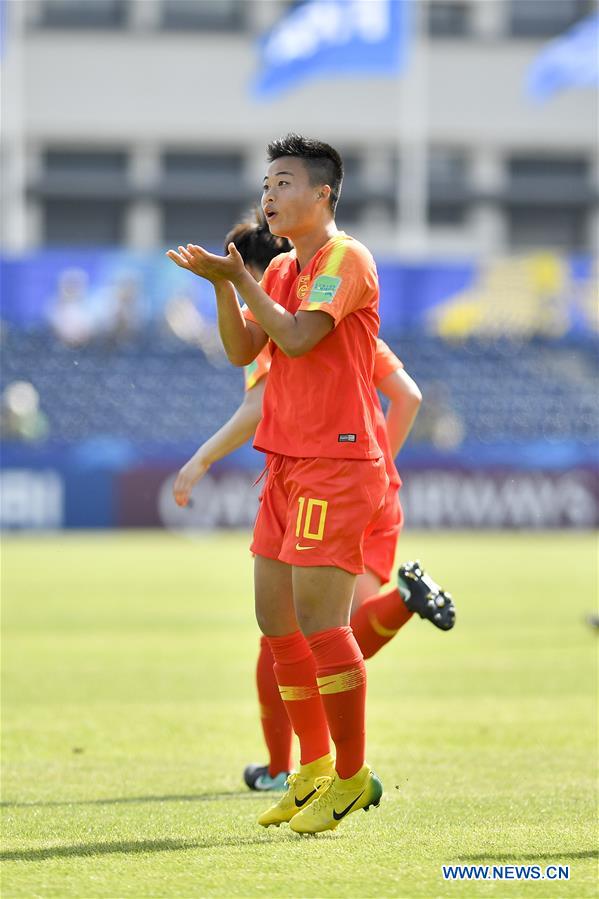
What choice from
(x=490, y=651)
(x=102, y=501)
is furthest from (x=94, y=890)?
(x=102, y=501)

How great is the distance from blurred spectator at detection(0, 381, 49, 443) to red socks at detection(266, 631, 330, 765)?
2248cm

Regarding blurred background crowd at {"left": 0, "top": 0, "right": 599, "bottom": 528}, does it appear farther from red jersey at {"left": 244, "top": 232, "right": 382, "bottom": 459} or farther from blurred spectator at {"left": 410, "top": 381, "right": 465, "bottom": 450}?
red jersey at {"left": 244, "top": 232, "right": 382, "bottom": 459}

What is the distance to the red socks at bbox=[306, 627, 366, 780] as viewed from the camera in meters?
5.41

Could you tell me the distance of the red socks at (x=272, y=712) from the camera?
654 centimetres

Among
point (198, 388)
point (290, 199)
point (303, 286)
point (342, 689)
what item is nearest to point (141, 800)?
point (342, 689)

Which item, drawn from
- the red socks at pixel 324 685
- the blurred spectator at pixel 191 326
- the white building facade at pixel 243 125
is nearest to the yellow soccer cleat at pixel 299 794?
the red socks at pixel 324 685

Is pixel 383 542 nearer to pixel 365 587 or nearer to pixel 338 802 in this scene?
pixel 365 587

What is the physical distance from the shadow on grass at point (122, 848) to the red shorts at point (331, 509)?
2.98 ft

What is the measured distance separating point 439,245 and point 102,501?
2125 centimetres

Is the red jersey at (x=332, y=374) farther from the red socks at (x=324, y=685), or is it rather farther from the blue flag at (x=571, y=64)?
the blue flag at (x=571, y=64)

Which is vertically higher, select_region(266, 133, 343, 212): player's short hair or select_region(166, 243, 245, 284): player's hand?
select_region(266, 133, 343, 212): player's short hair

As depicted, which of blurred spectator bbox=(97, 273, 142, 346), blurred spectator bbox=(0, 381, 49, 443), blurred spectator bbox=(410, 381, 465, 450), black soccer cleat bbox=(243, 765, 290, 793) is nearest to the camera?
black soccer cleat bbox=(243, 765, 290, 793)

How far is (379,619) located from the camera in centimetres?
Result: 666

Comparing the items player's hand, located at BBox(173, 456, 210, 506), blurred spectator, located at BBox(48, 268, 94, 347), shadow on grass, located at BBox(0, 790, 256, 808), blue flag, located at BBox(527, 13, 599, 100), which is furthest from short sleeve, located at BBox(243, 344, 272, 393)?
blurred spectator, located at BBox(48, 268, 94, 347)
